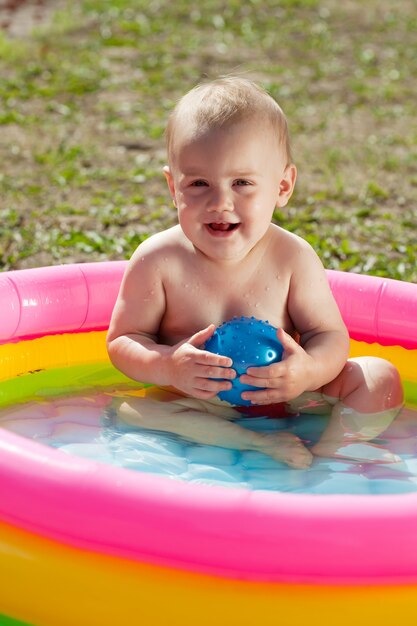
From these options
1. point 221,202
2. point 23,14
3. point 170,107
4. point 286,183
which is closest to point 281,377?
point 221,202

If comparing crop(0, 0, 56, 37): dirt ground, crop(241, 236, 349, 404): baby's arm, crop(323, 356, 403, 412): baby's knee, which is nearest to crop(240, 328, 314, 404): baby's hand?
crop(241, 236, 349, 404): baby's arm

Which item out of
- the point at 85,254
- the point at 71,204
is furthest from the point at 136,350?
the point at 71,204

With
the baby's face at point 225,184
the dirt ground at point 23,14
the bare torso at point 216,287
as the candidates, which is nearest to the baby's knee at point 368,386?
the bare torso at point 216,287

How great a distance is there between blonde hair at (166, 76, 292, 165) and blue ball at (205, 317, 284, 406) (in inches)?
17.7

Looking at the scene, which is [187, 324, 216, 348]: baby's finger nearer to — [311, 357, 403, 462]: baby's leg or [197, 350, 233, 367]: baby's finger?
[197, 350, 233, 367]: baby's finger

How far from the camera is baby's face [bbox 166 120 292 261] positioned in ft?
8.02

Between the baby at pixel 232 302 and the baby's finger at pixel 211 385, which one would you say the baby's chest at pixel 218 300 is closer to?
the baby at pixel 232 302

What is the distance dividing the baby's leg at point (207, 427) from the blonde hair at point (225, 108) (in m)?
0.61

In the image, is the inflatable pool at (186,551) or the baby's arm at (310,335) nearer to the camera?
the inflatable pool at (186,551)

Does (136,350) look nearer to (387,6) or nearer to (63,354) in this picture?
(63,354)

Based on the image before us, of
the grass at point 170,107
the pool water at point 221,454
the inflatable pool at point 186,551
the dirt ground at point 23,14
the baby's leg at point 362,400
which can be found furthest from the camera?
the dirt ground at point 23,14

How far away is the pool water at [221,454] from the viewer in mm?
2283

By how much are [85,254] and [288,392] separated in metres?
1.78

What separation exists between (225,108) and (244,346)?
21.6 inches
